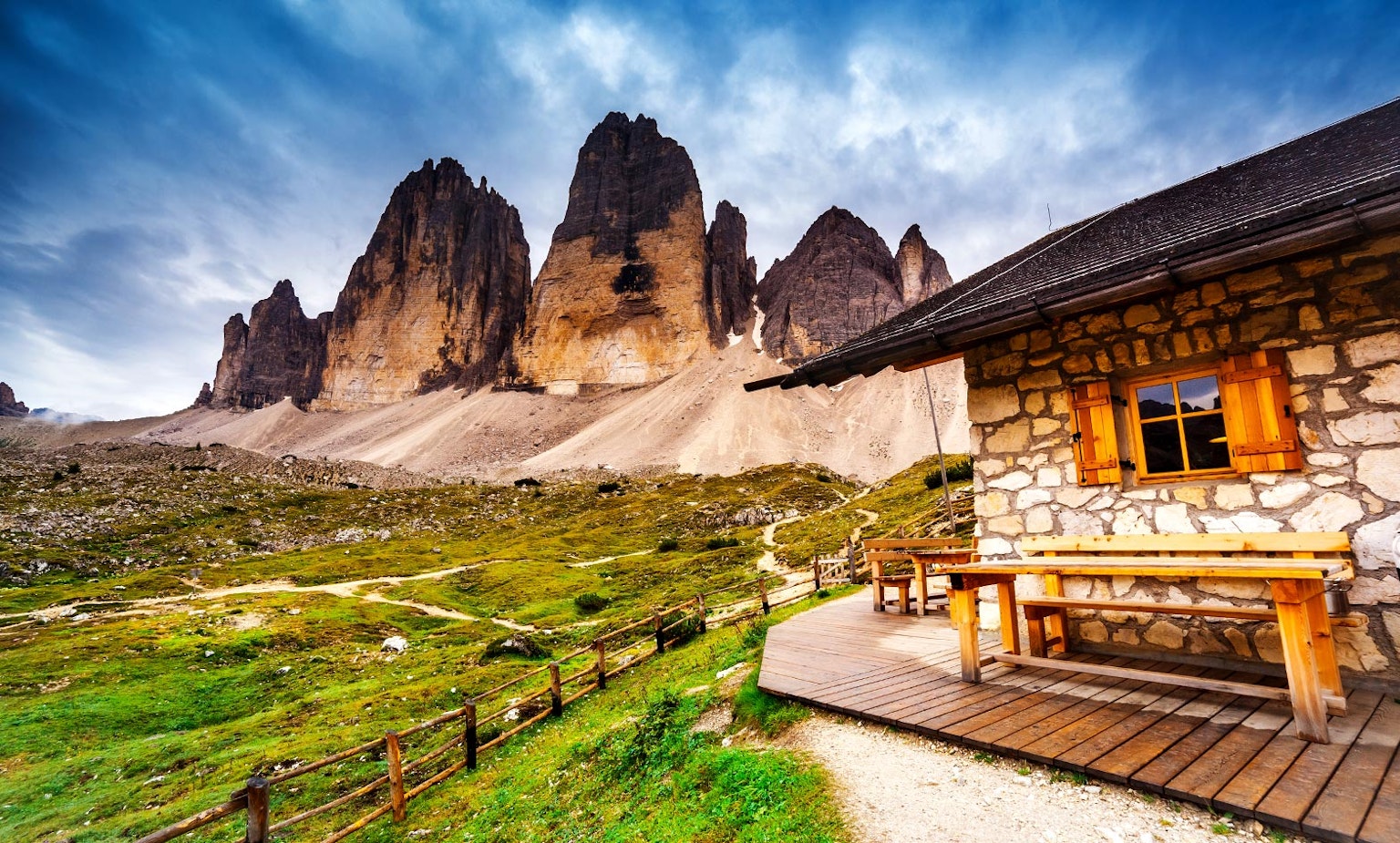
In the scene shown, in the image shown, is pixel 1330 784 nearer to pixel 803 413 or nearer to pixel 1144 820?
pixel 1144 820

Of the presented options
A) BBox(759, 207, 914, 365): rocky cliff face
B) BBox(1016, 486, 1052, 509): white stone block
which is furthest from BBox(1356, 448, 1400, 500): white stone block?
BBox(759, 207, 914, 365): rocky cliff face

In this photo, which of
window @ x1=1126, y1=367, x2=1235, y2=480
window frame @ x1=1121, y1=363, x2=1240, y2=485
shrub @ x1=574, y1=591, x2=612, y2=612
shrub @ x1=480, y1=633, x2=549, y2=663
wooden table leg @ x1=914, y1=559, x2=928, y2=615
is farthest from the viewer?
shrub @ x1=574, y1=591, x2=612, y2=612

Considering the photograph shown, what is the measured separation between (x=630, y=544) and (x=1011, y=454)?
1223 inches

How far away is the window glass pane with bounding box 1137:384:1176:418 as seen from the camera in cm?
552

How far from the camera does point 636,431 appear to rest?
255 ft

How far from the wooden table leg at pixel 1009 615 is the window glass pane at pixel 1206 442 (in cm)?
205

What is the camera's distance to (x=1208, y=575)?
3848 millimetres

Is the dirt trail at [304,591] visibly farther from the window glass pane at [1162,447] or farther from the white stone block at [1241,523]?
the white stone block at [1241,523]

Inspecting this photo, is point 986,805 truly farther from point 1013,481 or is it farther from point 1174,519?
point 1013,481

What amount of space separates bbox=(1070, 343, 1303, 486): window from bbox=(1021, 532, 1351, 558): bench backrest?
58 centimetres

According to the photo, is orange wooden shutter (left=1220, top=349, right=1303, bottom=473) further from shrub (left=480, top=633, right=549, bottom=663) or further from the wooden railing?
shrub (left=480, top=633, right=549, bottom=663)

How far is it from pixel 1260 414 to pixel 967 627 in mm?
3115

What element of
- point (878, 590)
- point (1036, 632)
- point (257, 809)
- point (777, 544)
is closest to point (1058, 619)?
point (1036, 632)

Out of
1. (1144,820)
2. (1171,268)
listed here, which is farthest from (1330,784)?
(1171,268)
